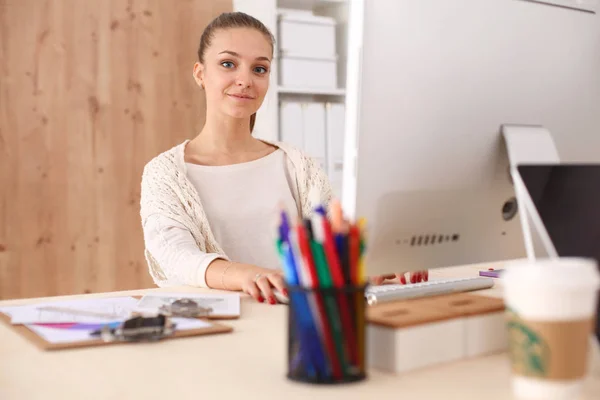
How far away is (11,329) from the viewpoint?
99 centimetres

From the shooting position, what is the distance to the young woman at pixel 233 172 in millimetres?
1798

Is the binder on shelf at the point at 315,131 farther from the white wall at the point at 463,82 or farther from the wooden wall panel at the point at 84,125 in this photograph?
the white wall at the point at 463,82

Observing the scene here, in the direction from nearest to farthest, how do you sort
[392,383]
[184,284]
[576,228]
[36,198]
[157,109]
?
[392,383] → [576,228] → [184,284] → [36,198] → [157,109]

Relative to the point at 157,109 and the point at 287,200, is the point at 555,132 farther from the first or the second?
the point at 157,109

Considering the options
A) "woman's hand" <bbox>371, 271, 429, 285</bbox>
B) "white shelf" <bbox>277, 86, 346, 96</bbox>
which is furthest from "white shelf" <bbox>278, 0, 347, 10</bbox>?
"woman's hand" <bbox>371, 271, 429, 285</bbox>

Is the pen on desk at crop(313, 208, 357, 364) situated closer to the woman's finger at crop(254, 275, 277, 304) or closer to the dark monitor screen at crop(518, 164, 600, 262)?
the dark monitor screen at crop(518, 164, 600, 262)

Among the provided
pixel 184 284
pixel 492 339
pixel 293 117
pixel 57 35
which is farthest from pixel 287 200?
pixel 57 35

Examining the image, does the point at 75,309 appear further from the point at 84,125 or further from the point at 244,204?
the point at 84,125

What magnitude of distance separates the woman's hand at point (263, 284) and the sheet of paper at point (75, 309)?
0.63 ft

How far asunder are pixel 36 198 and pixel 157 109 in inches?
24.4

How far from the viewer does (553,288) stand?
616 millimetres

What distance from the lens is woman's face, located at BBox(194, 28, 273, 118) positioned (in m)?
2.03

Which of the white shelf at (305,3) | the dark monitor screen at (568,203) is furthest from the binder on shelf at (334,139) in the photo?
the dark monitor screen at (568,203)

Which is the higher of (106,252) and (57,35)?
(57,35)
